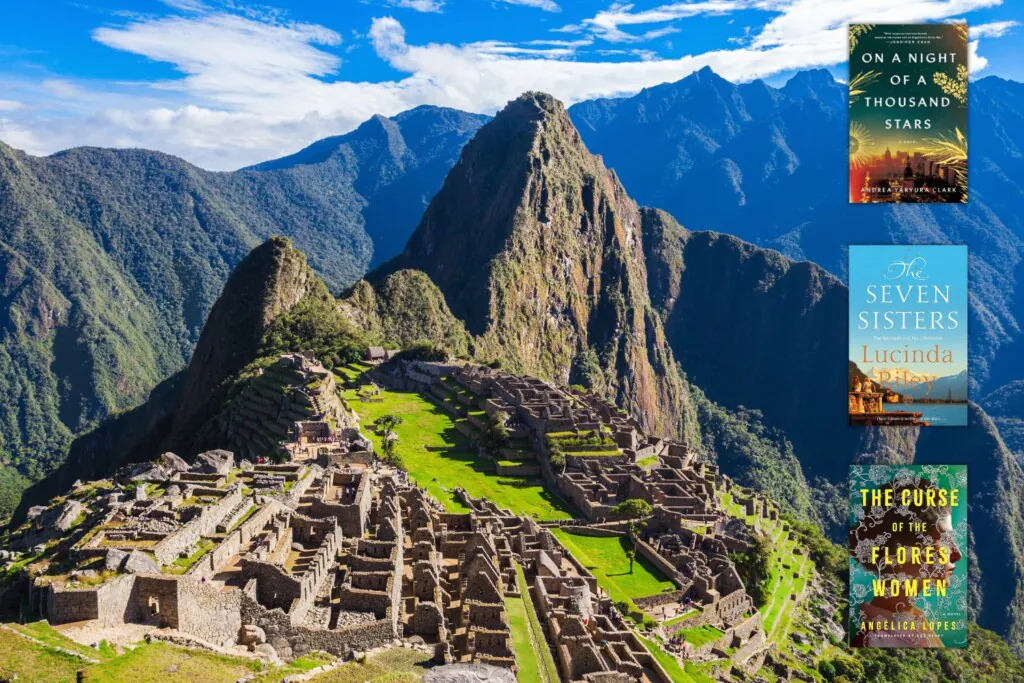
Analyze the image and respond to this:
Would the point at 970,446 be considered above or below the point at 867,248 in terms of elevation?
below

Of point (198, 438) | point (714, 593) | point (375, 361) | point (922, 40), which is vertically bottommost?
point (714, 593)

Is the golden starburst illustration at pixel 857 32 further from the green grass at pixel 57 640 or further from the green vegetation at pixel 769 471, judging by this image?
the green vegetation at pixel 769 471

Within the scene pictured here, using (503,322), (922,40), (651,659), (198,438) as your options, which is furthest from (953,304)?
(503,322)

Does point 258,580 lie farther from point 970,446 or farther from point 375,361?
point 970,446

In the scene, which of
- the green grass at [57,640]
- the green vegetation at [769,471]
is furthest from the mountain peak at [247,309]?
the green grass at [57,640]

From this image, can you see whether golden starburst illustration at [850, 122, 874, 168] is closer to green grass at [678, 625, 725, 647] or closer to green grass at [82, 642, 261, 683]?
green grass at [82, 642, 261, 683]

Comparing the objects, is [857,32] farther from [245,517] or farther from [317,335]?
[317,335]

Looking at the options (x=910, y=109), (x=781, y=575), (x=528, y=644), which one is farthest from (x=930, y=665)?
(x=910, y=109)

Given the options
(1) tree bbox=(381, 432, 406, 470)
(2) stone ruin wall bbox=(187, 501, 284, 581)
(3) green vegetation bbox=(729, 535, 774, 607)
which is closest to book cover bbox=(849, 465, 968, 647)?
(2) stone ruin wall bbox=(187, 501, 284, 581)
